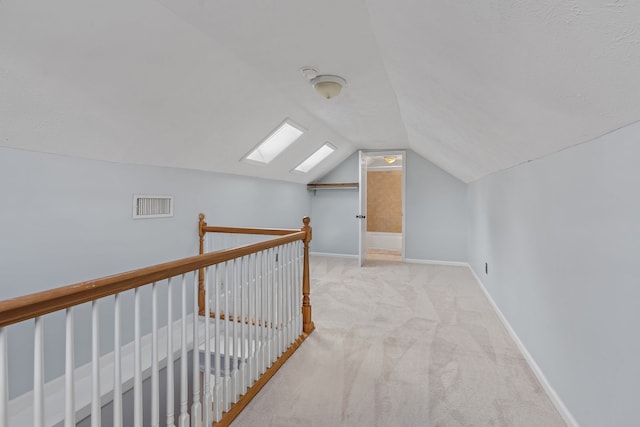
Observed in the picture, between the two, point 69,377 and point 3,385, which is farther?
point 69,377

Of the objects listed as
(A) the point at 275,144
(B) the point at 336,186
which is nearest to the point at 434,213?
(B) the point at 336,186

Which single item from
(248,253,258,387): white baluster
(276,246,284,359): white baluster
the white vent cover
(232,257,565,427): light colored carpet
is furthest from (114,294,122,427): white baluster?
the white vent cover

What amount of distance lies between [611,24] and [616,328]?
1.08 m

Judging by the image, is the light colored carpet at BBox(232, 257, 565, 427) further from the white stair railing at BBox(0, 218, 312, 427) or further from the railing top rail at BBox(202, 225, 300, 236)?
the railing top rail at BBox(202, 225, 300, 236)

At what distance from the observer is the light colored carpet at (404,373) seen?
1743 mm

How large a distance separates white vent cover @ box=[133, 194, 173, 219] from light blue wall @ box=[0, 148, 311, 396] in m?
0.05

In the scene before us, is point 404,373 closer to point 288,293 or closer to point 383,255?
point 288,293

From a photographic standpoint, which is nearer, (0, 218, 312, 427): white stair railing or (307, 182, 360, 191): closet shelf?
(0, 218, 312, 427): white stair railing

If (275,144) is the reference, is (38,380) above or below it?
below

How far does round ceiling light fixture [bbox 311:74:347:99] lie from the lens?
8.17ft

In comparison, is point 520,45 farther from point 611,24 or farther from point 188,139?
point 188,139

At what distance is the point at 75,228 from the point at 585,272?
9.62ft

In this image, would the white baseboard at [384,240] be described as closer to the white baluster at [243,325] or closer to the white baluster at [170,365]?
the white baluster at [243,325]

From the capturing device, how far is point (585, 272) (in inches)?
57.3
